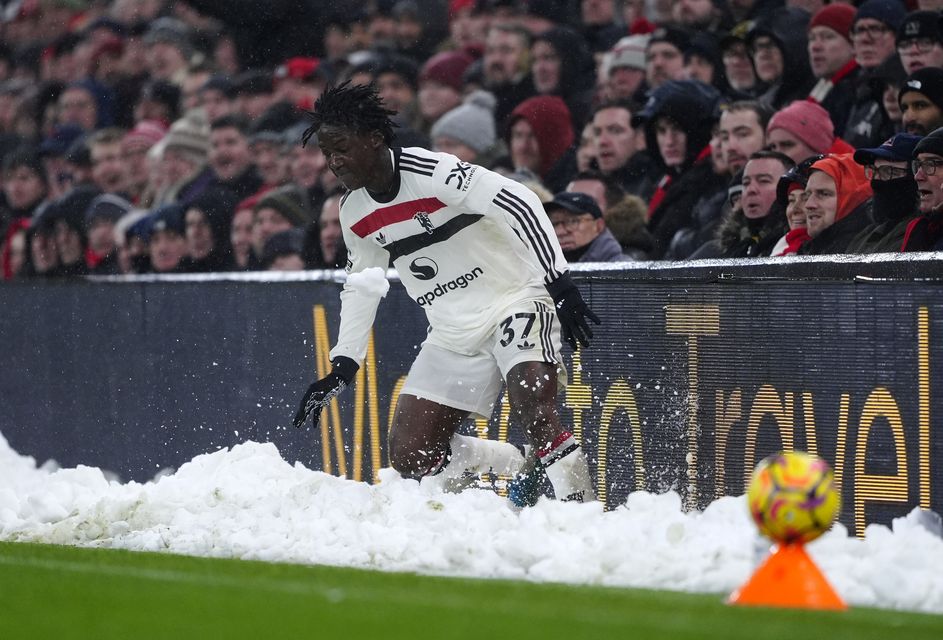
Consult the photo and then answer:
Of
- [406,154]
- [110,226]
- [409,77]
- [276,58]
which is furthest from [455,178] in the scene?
[276,58]

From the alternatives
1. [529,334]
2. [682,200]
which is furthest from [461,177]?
[682,200]

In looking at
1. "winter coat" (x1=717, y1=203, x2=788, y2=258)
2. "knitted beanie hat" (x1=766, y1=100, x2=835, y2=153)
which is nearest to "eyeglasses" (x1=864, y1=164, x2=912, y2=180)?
"winter coat" (x1=717, y1=203, x2=788, y2=258)

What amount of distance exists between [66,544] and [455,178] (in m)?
Result: 2.52

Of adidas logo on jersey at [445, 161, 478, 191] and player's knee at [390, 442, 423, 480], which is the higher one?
adidas logo on jersey at [445, 161, 478, 191]

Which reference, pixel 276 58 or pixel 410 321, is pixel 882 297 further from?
pixel 276 58

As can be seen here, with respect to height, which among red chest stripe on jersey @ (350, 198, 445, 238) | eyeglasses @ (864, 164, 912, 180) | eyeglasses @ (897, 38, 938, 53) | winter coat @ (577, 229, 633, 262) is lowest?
winter coat @ (577, 229, 633, 262)

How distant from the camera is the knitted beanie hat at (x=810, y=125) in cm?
883

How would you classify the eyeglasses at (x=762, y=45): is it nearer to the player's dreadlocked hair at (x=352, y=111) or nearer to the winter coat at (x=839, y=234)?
the winter coat at (x=839, y=234)

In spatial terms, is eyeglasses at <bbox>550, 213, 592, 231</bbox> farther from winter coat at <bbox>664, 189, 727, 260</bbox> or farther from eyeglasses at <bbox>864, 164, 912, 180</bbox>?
eyeglasses at <bbox>864, 164, 912, 180</bbox>

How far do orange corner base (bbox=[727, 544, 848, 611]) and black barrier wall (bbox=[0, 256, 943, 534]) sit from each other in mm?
1947

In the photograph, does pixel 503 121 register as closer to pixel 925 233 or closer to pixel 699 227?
pixel 699 227

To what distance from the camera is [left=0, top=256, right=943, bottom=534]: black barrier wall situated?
693 centimetres

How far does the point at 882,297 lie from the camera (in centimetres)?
695

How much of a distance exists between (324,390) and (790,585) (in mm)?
3188
